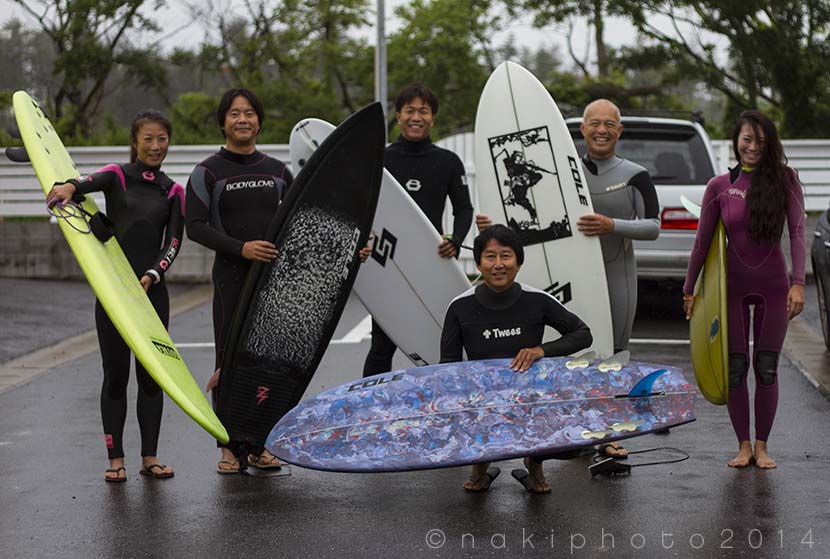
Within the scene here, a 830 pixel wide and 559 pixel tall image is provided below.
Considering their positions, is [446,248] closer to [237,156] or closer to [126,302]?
[237,156]

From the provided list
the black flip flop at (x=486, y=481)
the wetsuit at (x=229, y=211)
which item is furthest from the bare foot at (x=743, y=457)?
the wetsuit at (x=229, y=211)

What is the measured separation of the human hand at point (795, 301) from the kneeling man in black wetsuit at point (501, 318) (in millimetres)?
1010

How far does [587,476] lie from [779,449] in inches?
44.4

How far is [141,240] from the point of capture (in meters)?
5.32

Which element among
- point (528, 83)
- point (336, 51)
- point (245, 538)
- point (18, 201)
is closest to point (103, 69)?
point (336, 51)

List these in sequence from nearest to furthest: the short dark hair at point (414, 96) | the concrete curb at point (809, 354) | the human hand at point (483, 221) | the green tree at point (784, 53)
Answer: the short dark hair at point (414, 96), the human hand at point (483, 221), the concrete curb at point (809, 354), the green tree at point (784, 53)

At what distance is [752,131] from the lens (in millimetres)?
5367

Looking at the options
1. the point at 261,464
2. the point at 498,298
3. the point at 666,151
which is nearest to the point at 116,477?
the point at 261,464

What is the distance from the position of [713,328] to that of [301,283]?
1903mm

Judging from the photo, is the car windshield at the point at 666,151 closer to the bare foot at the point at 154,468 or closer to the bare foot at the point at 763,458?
the bare foot at the point at 763,458

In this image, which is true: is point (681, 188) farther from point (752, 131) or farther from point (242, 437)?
point (242, 437)

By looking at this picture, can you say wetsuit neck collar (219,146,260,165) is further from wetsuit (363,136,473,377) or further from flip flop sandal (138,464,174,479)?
flip flop sandal (138,464,174,479)

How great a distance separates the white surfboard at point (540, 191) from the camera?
Result: 19.1ft

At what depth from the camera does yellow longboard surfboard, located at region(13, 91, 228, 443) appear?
4.89 meters
